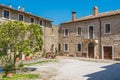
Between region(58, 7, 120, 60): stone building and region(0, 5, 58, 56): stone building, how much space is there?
2.15 meters

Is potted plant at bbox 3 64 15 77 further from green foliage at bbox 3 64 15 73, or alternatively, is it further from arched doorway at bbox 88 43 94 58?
arched doorway at bbox 88 43 94 58

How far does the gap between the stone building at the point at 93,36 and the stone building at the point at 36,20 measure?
2150 millimetres

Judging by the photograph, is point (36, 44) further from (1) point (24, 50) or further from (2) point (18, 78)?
(2) point (18, 78)

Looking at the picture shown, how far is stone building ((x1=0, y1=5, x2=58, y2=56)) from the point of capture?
78.4 ft

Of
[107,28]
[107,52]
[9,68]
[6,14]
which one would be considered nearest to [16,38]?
[9,68]

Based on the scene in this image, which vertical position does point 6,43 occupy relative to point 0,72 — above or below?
above

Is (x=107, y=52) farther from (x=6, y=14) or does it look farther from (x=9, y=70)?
(x=9, y=70)

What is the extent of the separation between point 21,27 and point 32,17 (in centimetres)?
1337

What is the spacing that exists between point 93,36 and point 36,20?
10.0 m

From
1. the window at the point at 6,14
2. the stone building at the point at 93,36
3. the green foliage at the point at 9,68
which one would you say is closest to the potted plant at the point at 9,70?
the green foliage at the point at 9,68

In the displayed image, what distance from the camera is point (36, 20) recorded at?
2967 cm

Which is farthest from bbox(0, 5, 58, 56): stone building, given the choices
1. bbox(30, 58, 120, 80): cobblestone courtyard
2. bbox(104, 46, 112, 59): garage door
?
bbox(104, 46, 112, 59): garage door

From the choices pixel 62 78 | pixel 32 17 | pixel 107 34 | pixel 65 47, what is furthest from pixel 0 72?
pixel 65 47

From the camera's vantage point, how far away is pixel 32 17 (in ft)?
94.4
